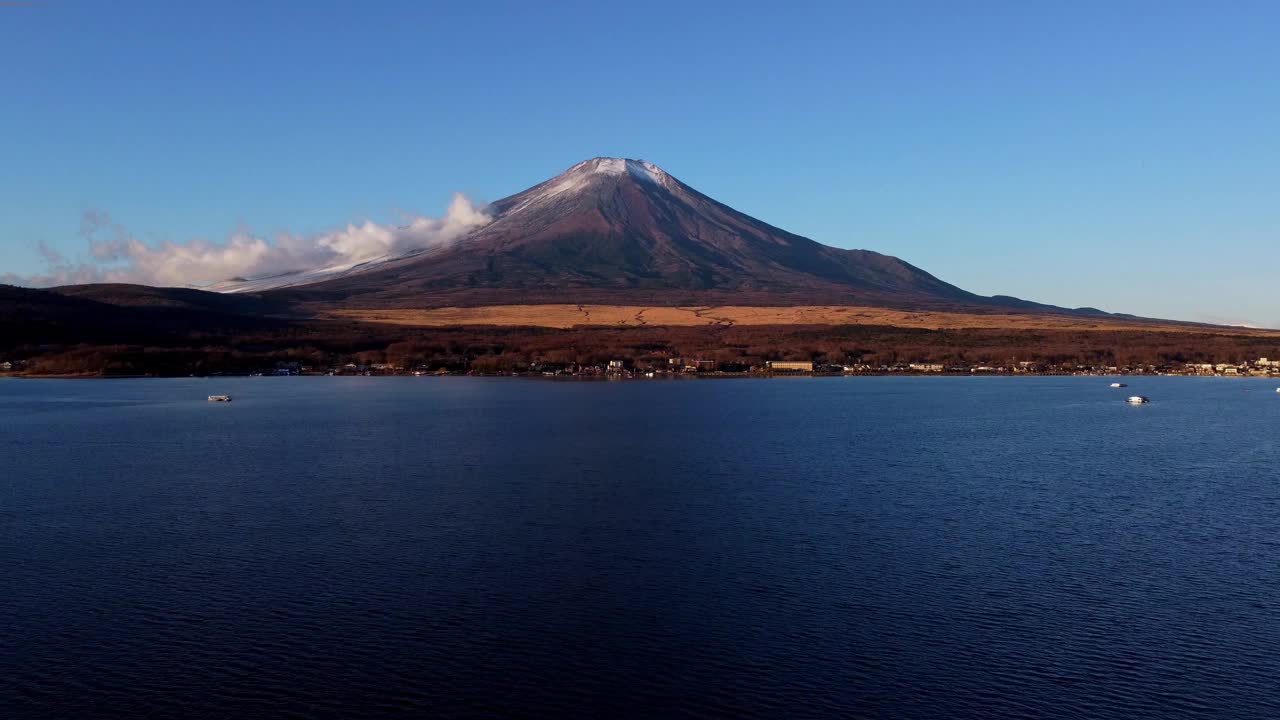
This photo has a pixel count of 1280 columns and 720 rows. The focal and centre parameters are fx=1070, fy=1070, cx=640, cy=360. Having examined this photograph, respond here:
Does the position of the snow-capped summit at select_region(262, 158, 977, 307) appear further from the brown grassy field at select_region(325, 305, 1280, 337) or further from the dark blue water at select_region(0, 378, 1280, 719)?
the dark blue water at select_region(0, 378, 1280, 719)

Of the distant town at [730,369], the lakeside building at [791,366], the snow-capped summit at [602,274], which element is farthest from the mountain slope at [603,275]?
the distant town at [730,369]

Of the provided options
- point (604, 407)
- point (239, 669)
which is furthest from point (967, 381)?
point (239, 669)

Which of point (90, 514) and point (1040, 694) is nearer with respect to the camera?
point (1040, 694)

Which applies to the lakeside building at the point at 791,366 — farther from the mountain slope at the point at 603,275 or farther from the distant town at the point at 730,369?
the mountain slope at the point at 603,275

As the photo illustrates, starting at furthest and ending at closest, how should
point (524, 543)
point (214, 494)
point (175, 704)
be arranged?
1. point (214, 494)
2. point (524, 543)
3. point (175, 704)

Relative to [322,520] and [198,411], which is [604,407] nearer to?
[198,411]

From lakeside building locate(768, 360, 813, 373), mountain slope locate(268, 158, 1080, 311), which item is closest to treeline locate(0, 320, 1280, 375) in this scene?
lakeside building locate(768, 360, 813, 373)

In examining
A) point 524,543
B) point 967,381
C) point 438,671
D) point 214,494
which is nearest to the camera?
point 438,671

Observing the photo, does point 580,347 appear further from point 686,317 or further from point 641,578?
point 641,578

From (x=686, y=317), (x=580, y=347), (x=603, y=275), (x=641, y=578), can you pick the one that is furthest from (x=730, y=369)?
(x=641, y=578)
